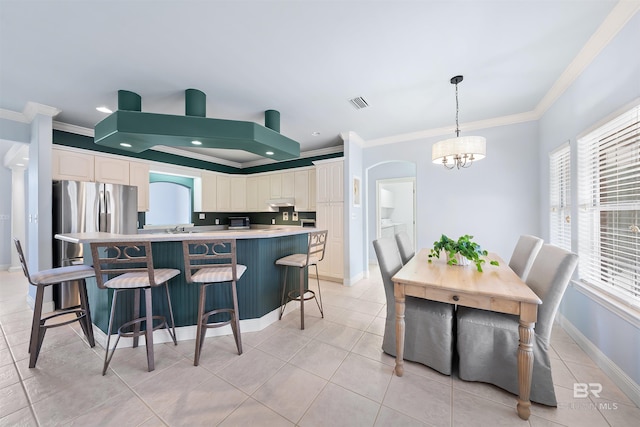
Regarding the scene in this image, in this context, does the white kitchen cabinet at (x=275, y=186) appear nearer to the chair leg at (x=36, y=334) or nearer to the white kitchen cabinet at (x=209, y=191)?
the white kitchen cabinet at (x=209, y=191)

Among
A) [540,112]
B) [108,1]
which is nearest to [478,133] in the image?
[540,112]

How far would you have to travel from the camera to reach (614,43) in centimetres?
169

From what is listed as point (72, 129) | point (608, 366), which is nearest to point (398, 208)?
point (608, 366)

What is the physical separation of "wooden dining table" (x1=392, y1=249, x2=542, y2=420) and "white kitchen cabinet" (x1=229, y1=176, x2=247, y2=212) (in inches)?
181

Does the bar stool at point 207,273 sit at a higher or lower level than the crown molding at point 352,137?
lower

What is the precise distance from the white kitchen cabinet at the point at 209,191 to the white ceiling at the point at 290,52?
87.4 inches

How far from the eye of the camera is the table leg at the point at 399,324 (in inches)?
69.6

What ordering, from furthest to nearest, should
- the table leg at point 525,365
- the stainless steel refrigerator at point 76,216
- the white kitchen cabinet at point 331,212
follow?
the white kitchen cabinet at point 331,212, the stainless steel refrigerator at point 76,216, the table leg at point 525,365

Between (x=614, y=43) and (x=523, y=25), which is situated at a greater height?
(x=523, y=25)

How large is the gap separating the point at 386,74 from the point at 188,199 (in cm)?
484

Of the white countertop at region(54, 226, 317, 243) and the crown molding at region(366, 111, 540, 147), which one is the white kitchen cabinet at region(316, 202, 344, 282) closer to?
the white countertop at region(54, 226, 317, 243)

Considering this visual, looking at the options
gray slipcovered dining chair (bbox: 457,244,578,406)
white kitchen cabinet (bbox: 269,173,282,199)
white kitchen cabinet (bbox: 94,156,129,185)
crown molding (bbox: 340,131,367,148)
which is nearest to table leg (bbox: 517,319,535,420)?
gray slipcovered dining chair (bbox: 457,244,578,406)

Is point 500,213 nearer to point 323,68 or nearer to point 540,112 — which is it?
point 540,112

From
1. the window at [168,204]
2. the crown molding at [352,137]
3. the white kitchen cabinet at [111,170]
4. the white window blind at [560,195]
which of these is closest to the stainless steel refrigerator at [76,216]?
the white kitchen cabinet at [111,170]
